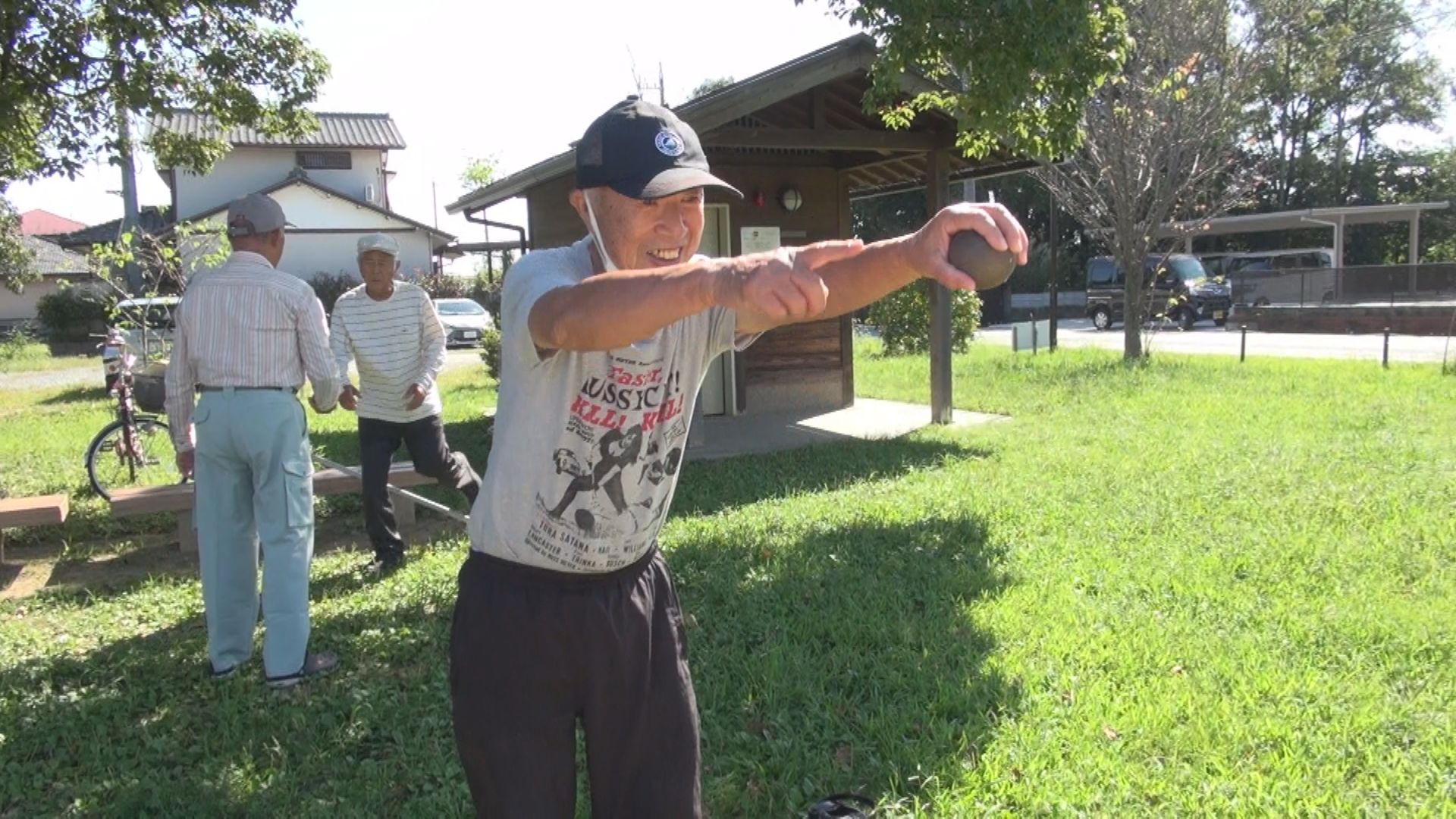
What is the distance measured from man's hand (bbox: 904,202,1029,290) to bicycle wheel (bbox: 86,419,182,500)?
8.01 m

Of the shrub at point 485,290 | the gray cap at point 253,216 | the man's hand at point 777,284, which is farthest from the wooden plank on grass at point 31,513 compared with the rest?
the shrub at point 485,290

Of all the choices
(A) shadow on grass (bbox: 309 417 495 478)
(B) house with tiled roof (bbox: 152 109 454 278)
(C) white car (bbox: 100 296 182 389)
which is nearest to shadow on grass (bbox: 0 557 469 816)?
(A) shadow on grass (bbox: 309 417 495 478)

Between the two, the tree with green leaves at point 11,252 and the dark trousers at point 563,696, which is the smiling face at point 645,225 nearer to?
the dark trousers at point 563,696

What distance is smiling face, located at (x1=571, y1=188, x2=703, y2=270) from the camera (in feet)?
5.98

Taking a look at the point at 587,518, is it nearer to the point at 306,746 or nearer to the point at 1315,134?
the point at 306,746

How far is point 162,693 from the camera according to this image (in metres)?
4.20

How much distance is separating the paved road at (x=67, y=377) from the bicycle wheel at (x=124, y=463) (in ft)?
36.1

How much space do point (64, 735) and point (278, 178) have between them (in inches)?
1542

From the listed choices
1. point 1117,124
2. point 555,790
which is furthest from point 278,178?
point 555,790

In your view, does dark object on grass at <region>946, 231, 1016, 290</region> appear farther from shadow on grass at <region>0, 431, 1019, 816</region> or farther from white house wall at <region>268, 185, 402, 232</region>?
white house wall at <region>268, 185, 402, 232</region>

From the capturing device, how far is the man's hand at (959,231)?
143cm

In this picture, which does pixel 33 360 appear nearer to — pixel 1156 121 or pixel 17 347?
pixel 17 347

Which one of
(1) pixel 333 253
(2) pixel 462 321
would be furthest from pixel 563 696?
(1) pixel 333 253

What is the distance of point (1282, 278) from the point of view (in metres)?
29.0
